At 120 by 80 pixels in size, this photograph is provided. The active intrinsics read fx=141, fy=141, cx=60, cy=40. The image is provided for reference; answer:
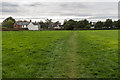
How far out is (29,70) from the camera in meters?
5.53

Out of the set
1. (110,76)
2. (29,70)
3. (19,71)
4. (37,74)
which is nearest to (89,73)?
(110,76)

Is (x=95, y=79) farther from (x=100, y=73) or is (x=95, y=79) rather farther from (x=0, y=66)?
(x=0, y=66)

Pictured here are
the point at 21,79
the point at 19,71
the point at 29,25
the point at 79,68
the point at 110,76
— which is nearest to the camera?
the point at 21,79

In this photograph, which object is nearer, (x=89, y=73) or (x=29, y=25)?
(x=89, y=73)

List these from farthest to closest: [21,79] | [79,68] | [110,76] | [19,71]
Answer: [79,68] < [19,71] < [110,76] < [21,79]

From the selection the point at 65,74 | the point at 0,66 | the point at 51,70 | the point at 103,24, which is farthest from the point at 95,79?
the point at 103,24

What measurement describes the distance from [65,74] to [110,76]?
1605mm

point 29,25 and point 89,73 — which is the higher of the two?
point 29,25

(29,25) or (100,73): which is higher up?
(29,25)

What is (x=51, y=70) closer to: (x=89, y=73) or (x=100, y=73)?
(x=89, y=73)

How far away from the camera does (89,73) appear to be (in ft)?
17.4

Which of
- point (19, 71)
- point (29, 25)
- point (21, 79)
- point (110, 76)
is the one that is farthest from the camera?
point (29, 25)

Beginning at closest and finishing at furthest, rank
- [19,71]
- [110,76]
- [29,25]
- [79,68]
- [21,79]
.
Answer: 1. [21,79]
2. [110,76]
3. [19,71]
4. [79,68]
5. [29,25]

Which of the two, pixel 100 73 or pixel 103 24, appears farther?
pixel 103 24
